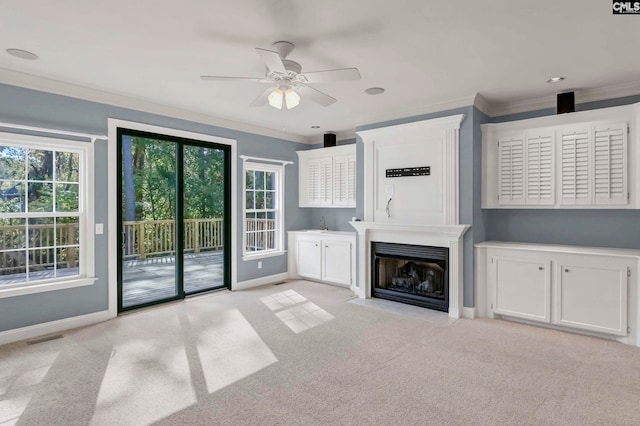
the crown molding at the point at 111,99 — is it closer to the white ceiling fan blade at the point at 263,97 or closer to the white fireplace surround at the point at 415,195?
the white ceiling fan blade at the point at 263,97

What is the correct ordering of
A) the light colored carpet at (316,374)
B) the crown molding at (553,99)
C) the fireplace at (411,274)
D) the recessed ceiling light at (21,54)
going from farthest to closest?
the fireplace at (411,274) → the crown molding at (553,99) → the recessed ceiling light at (21,54) → the light colored carpet at (316,374)

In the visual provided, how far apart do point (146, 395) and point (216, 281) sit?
3.43 metres

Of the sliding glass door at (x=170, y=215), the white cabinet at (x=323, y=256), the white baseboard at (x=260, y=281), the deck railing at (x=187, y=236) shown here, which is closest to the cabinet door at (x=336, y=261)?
the white cabinet at (x=323, y=256)

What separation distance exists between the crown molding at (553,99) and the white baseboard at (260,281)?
164 inches

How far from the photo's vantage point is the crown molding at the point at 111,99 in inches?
141

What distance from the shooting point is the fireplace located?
4.61m

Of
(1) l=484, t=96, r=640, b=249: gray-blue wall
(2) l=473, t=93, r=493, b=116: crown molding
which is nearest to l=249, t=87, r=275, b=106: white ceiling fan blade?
(2) l=473, t=93, r=493, b=116: crown molding

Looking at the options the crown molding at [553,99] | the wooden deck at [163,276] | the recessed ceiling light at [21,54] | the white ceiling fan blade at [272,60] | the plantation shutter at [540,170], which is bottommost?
the wooden deck at [163,276]

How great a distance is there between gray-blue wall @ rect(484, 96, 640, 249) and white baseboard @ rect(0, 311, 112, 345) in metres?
4.97

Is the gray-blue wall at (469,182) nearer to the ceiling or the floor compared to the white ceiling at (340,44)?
nearer to the floor

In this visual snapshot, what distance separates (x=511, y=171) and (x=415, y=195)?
3.88 ft

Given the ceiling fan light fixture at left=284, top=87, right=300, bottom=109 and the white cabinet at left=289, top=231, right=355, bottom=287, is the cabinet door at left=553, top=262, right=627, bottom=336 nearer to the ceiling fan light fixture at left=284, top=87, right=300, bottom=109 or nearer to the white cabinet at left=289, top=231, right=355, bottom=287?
the white cabinet at left=289, top=231, right=355, bottom=287

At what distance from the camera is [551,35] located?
276cm

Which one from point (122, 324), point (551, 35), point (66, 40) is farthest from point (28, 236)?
point (551, 35)
